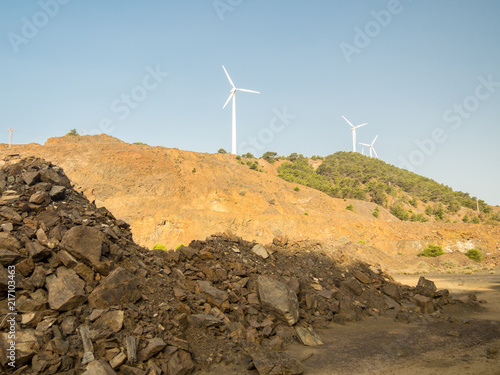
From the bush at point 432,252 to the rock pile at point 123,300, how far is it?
24091mm

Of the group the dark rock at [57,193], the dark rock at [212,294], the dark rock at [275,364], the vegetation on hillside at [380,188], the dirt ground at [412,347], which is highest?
the vegetation on hillside at [380,188]

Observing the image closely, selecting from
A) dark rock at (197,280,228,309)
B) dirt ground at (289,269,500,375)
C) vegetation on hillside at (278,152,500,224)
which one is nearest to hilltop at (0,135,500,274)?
vegetation on hillside at (278,152,500,224)

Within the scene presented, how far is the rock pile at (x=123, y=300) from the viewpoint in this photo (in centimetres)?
648

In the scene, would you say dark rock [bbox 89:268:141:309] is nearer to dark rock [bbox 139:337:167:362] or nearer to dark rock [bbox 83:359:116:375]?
dark rock [bbox 139:337:167:362]

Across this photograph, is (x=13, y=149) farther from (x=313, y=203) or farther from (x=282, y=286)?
(x=282, y=286)

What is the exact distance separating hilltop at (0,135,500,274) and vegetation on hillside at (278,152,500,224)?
9.89 meters

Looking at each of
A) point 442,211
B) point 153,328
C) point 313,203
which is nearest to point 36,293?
point 153,328

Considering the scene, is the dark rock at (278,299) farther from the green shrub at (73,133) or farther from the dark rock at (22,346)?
the green shrub at (73,133)

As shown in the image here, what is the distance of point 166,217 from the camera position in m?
38.2

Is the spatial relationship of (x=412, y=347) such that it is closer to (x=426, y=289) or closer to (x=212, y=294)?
(x=212, y=294)

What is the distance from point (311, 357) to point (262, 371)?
7.54 ft

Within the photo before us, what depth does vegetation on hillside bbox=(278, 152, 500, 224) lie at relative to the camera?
2650 inches

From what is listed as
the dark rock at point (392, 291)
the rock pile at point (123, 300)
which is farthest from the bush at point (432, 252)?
the rock pile at point (123, 300)

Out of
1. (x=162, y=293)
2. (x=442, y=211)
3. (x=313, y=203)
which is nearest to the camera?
(x=162, y=293)
